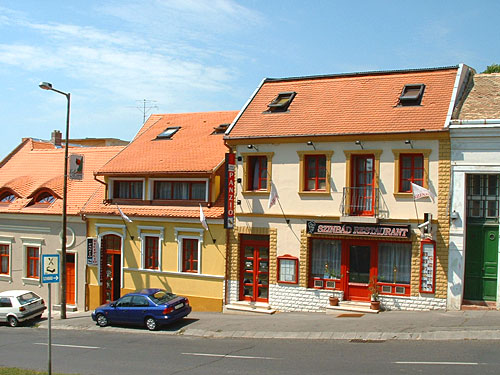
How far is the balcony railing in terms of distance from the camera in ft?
70.7

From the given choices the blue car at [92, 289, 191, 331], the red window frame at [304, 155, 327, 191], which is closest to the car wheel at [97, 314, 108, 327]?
the blue car at [92, 289, 191, 331]

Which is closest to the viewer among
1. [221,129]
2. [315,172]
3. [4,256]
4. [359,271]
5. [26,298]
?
[359,271]

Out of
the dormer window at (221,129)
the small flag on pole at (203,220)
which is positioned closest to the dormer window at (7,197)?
the dormer window at (221,129)

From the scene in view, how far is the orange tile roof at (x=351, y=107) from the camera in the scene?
21484mm

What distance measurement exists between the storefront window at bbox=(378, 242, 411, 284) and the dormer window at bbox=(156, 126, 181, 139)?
42.5 ft

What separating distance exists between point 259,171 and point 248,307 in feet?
18.0

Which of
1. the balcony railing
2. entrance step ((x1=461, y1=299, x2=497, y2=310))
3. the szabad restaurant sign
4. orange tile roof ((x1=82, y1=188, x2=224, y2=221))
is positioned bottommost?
entrance step ((x1=461, y1=299, x2=497, y2=310))

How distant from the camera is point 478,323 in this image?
17578mm

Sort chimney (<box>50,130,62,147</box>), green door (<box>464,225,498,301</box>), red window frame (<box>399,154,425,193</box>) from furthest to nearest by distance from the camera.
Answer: chimney (<box>50,130,62,147</box>) → red window frame (<box>399,154,425,193</box>) → green door (<box>464,225,498,301</box>)

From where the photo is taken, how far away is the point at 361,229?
70.1 ft

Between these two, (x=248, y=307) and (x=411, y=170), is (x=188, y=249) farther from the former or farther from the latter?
(x=411, y=170)

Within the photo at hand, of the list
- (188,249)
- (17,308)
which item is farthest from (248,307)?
(17,308)

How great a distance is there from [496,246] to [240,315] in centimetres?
982

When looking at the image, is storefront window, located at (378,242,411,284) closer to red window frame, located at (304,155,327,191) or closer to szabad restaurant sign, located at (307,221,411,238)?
szabad restaurant sign, located at (307,221,411,238)
